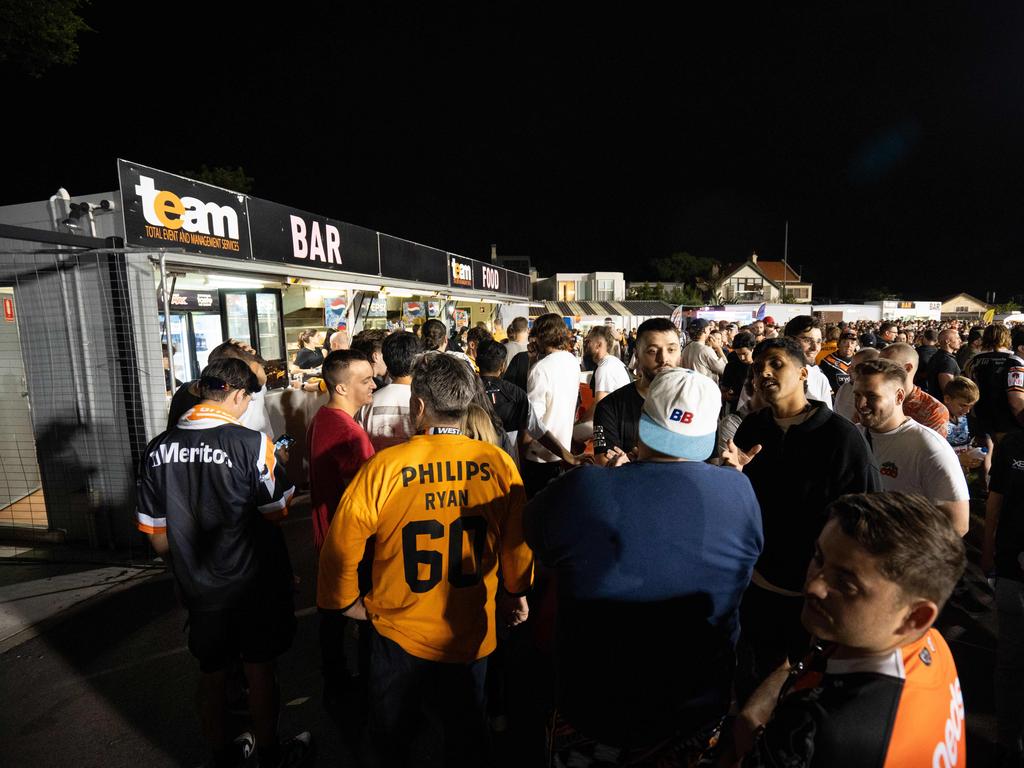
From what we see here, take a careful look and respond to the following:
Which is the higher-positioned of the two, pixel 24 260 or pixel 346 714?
pixel 24 260

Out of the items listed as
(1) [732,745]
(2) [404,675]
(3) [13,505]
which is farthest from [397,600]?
(3) [13,505]

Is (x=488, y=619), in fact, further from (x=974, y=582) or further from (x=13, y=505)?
(x=13, y=505)

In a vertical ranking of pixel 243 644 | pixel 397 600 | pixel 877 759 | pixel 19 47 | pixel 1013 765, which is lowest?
pixel 1013 765

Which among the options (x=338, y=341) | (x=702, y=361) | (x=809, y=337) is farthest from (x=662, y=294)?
(x=809, y=337)

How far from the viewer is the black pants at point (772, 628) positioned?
7.88 feet

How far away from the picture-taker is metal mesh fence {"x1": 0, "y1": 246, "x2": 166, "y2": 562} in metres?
4.74

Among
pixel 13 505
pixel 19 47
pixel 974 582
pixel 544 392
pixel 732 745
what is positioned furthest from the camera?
pixel 19 47

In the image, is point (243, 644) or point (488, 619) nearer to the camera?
point (488, 619)

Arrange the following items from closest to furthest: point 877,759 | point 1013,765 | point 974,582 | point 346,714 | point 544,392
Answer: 1. point 877,759
2. point 1013,765
3. point 346,714
4. point 974,582
5. point 544,392

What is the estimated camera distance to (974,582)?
4262 mm

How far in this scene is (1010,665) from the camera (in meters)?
2.43

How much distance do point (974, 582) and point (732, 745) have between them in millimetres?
4227

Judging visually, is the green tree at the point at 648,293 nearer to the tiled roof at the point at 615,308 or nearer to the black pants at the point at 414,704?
the tiled roof at the point at 615,308

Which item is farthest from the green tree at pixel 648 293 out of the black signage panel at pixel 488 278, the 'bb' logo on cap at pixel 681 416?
the 'bb' logo on cap at pixel 681 416
